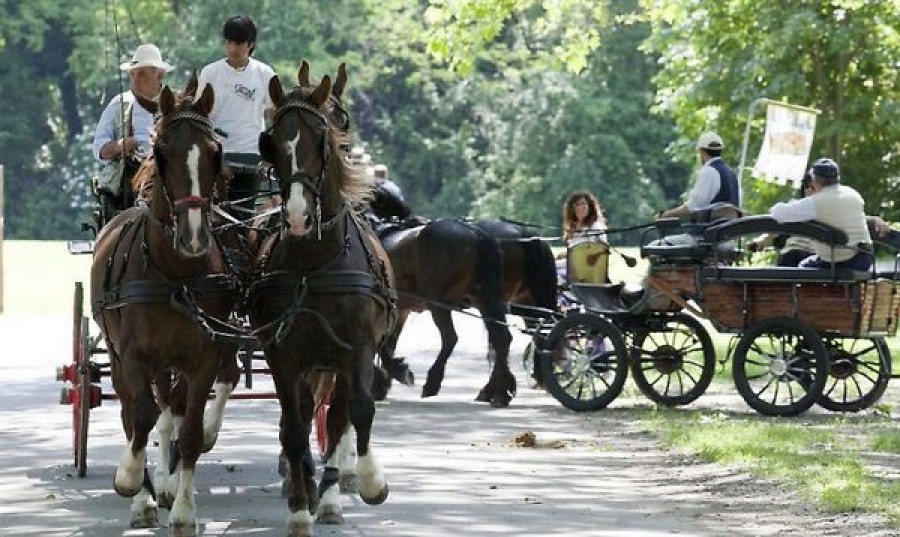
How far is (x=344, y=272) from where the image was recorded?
1201 centimetres

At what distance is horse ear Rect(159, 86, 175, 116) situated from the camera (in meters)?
11.7

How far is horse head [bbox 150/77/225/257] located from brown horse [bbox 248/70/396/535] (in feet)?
1.02

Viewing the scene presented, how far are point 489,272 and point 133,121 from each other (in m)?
7.00

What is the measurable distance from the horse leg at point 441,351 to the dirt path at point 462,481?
15 cm

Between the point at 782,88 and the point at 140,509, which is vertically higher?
the point at 782,88

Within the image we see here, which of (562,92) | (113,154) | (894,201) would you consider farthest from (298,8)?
(113,154)

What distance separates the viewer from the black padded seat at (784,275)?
61.0 feet

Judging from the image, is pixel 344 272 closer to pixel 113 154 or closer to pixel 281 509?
pixel 281 509

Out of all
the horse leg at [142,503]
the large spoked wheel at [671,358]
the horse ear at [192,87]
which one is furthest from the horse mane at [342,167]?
the large spoked wheel at [671,358]

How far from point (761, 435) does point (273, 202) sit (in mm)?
4609

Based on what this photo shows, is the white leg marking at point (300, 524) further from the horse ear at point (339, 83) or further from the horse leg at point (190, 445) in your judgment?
the horse ear at point (339, 83)

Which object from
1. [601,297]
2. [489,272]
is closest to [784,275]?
[601,297]

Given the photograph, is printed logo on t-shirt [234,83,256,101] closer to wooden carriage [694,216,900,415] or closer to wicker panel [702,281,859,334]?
wooden carriage [694,216,900,415]

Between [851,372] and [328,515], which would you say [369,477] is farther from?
[851,372]
